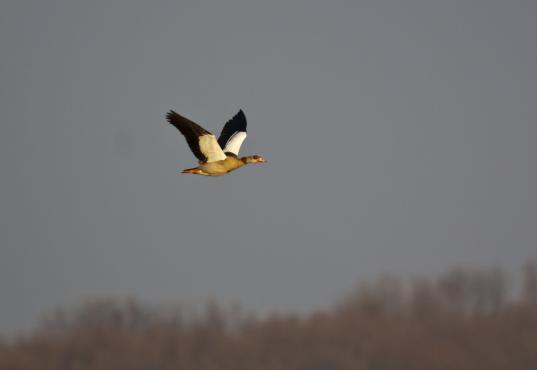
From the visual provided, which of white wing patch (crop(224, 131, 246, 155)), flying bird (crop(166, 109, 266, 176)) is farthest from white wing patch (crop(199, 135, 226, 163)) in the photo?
white wing patch (crop(224, 131, 246, 155))

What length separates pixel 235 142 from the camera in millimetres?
26703

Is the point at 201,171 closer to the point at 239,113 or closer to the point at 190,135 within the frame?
the point at 190,135

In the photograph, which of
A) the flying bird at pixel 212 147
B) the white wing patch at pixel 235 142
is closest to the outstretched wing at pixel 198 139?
the flying bird at pixel 212 147

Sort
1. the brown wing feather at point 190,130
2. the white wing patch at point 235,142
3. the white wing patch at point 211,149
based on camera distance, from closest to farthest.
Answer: the brown wing feather at point 190,130 < the white wing patch at point 211,149 < the white wing patch at point 235,142

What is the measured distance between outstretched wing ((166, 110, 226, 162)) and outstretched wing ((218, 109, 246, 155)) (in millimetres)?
1735

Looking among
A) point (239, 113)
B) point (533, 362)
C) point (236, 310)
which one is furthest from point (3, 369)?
point (239, 113)

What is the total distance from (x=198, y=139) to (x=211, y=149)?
510 millimetres

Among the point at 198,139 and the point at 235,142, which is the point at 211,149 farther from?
the point at 235,142

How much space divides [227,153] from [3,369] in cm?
3492

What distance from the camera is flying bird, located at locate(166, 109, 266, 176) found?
2342 cm

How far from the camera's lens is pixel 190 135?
2384 centimetres

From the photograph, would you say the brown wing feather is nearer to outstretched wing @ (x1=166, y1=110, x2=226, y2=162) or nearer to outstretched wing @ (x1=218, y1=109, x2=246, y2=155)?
outstretched wing @ (x1=166, y1=110, x2=226, y2=162)

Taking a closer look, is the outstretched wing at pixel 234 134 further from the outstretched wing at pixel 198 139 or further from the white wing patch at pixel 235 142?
the outstretched wing at pixel 198 139

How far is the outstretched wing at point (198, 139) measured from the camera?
76.0 feet
